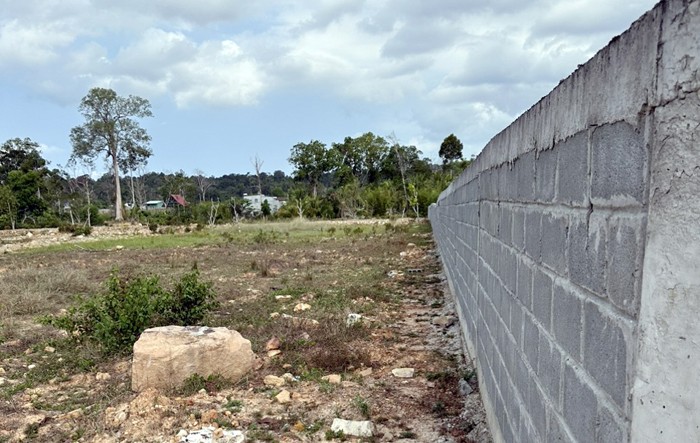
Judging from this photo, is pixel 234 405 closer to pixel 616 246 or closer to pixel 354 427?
pixel 354 427

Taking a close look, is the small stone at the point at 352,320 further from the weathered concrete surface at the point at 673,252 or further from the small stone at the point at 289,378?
the weathered concrete surface at the point at 673,252

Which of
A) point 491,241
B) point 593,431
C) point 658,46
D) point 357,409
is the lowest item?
point 357,409

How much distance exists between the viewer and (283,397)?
13.4ft

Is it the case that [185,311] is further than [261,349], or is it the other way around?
[185,311]

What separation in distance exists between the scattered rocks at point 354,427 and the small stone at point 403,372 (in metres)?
0.98

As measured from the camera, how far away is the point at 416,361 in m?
4.91

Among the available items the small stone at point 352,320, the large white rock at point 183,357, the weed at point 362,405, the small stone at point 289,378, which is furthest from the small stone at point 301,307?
the weed at point 362,405

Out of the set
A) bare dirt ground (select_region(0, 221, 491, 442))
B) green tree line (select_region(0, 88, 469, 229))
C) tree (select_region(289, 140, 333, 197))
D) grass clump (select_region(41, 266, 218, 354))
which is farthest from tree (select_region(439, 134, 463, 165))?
grass clump (select_region(41, 266, 218, 354))

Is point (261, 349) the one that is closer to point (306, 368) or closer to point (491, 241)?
point (306, 368)

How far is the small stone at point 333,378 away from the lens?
4.41 metres

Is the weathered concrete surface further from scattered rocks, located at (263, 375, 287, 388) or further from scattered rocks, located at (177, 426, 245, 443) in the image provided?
scattered rocks, located at (263, 375, 287, 388)

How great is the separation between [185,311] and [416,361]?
274 cm

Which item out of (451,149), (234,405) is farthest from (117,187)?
(234,405)

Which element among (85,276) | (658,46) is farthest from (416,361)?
(85,276)
